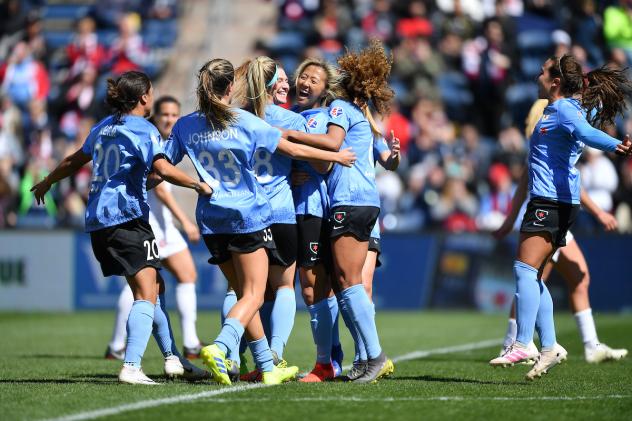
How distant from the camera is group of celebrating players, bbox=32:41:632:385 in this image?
733 centimetres

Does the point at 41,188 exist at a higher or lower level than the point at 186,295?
higher

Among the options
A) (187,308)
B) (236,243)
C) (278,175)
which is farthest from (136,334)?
(187,308)

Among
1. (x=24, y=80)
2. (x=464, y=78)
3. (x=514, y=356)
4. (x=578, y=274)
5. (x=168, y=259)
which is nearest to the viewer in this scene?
(x=514, y=356)

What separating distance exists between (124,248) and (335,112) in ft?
5.52

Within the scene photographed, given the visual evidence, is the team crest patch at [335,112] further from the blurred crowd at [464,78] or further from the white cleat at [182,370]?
the blurred crowd at [464,78]

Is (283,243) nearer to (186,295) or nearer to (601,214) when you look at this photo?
(186,295)

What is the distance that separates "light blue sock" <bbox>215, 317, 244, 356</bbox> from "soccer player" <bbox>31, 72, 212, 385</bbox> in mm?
735

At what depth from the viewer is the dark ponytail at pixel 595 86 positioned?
8.01 metres

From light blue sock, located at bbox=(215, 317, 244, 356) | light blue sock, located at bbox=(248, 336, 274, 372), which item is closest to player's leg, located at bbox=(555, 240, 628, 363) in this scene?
light blue sock, located at bbox=(248, 336, 274, 372)

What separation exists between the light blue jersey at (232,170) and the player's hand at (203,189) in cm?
9

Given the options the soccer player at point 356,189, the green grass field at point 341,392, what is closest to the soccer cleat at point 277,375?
the green grass field at point 341,392

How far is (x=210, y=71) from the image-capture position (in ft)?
24.1

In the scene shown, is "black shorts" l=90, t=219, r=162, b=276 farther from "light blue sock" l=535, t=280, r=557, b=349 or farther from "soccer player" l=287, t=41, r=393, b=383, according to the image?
"light blue sock" l=535, t=280, r=557, b=349

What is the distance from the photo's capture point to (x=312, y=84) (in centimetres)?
805
